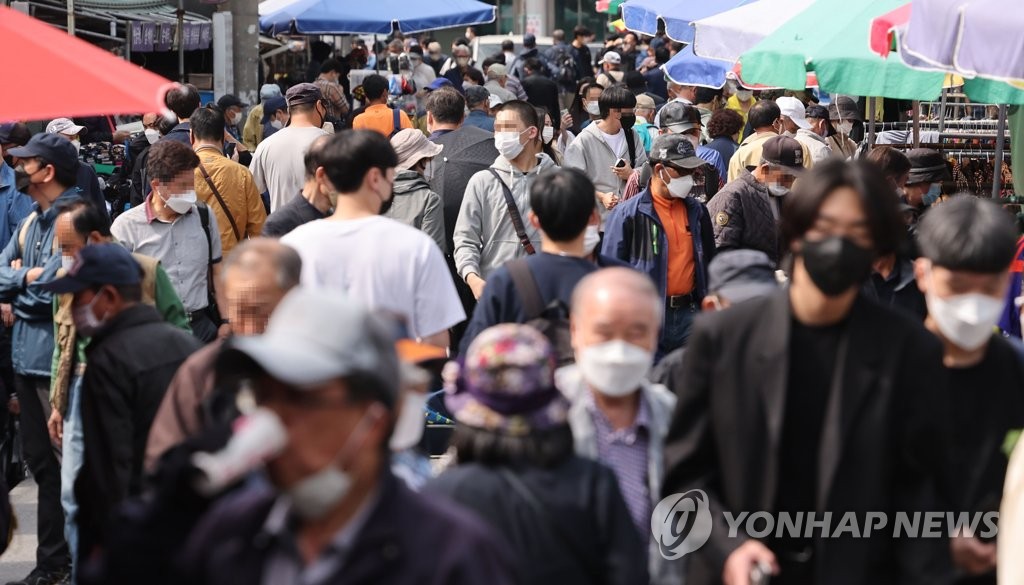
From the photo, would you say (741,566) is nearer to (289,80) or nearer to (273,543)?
(273,543)

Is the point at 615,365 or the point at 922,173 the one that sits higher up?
the point at 615,365

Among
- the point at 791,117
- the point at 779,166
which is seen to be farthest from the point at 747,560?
the point at 791,117

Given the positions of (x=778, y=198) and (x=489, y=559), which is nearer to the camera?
(x=489, y=559)

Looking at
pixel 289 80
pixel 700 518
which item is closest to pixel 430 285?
pixel 700 518

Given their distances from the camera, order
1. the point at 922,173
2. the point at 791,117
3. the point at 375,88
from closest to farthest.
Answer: the point at 922,173, the point at 791,117, the point at 375,88

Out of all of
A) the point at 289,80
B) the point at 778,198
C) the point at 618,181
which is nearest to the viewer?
the point at 778,198

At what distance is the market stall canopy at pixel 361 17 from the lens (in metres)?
19.9

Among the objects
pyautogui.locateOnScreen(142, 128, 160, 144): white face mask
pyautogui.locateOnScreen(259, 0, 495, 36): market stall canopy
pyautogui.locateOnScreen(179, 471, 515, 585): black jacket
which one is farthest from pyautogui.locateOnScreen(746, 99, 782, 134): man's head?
pyautogui.locateOnScreen(259, 0, 495, 36): market stall canopy

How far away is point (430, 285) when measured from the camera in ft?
17.6

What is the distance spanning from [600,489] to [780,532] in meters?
0.50

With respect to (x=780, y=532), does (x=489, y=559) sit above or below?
above

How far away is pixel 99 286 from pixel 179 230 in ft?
7.25

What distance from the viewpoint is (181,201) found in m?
7.36

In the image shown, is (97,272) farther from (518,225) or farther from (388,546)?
(388,546)
